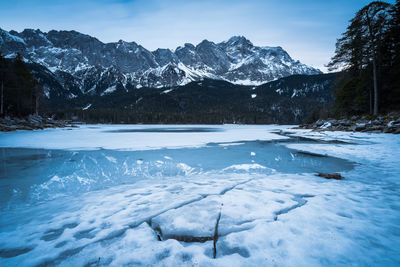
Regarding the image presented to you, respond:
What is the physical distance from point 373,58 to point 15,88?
60871 mm

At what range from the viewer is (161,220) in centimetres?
341

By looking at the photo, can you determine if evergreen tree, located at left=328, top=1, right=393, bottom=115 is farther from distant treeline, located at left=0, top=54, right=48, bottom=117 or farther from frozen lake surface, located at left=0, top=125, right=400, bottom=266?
distant treeline, located at left=0, top=54, right=48, bottom=117

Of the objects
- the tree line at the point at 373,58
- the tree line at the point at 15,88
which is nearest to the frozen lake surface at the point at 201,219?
the tree line at the point at 373,58

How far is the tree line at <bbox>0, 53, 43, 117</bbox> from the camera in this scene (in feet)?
121

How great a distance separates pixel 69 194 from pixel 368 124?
2690cm

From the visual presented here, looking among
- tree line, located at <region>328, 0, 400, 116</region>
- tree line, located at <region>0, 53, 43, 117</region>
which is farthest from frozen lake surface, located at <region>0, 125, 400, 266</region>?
tree line, located at <region>0, 53, 43, 117</region>

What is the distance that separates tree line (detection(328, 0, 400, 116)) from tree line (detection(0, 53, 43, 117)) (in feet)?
196

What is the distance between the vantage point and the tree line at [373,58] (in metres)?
21.5

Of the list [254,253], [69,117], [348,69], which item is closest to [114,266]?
[254,253]

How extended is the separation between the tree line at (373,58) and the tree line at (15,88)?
59.6 m

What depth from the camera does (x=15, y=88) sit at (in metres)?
37.9

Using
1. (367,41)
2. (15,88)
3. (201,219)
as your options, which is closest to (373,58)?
(367,41)

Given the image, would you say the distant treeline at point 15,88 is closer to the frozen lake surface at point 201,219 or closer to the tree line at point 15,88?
the tree line at point 15,88

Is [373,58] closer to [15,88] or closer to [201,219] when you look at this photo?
[201,219]
